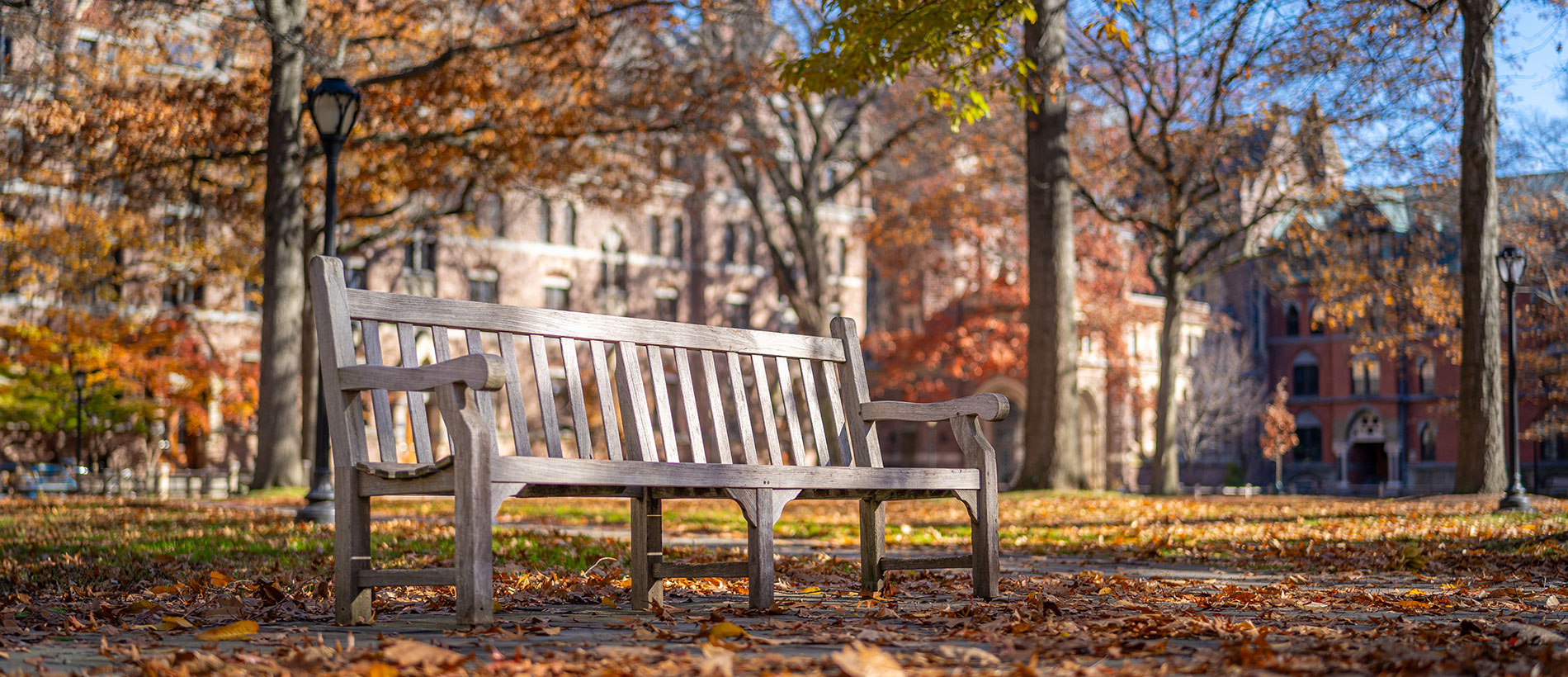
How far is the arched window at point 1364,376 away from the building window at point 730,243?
94.3ft

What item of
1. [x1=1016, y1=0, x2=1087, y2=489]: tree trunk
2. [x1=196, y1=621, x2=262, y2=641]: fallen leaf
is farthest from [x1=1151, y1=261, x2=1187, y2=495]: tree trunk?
[x1=196, y1=621, x2=262, y2=641]: fallen leaf

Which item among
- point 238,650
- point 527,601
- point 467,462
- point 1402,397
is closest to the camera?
point 238,650

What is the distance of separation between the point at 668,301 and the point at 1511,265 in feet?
123

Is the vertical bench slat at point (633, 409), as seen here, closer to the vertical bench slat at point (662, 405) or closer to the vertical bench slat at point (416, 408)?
the vertical bench slat at point (662, 405)

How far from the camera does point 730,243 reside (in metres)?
53.0

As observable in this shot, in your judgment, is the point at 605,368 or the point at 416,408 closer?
the point at 416,408

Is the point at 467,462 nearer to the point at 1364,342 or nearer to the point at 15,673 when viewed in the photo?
the point at 15,673

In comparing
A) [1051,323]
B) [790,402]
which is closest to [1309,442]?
[1051,323]

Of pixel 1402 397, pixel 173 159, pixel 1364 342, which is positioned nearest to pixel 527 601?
pixel 173 159

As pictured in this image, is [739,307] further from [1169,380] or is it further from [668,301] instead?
[1169,380]

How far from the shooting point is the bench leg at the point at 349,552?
4.37 m

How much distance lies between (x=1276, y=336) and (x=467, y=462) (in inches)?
2649

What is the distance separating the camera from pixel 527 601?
526cm

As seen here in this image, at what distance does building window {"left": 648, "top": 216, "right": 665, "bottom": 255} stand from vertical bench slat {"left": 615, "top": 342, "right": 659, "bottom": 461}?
4636 cm
